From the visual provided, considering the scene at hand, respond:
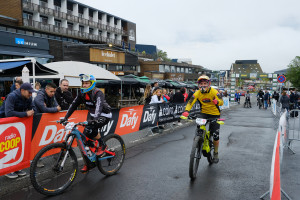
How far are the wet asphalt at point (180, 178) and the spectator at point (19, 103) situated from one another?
1.33m

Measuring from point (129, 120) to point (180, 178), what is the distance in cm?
356

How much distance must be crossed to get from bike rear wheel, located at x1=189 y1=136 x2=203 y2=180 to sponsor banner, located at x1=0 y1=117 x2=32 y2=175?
3.24 meters

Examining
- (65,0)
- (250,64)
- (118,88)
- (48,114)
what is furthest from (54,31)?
(250,64)

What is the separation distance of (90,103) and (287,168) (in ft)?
15.4

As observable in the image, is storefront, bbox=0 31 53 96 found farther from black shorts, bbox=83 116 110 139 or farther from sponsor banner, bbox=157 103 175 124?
black shorts, bbox=83 116 110 139

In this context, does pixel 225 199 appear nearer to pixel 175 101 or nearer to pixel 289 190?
pixel 289 190

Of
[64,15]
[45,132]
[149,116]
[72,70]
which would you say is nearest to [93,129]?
[45,132]

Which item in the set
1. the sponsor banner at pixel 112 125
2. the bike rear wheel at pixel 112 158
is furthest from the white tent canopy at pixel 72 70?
the bike rear wheel at pixel 112 158

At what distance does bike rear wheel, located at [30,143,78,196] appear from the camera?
3.76m

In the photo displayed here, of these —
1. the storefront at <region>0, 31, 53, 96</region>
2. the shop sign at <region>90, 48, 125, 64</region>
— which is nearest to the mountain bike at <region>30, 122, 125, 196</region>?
the storefront at <region>0, 31, 53, 96</region>

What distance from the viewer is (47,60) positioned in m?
25.4

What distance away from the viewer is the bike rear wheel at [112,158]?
15.9 ft

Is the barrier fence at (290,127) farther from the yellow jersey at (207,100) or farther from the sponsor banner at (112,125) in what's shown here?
the sponsor banner at (112,125)

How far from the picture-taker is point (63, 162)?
4.12 meters
